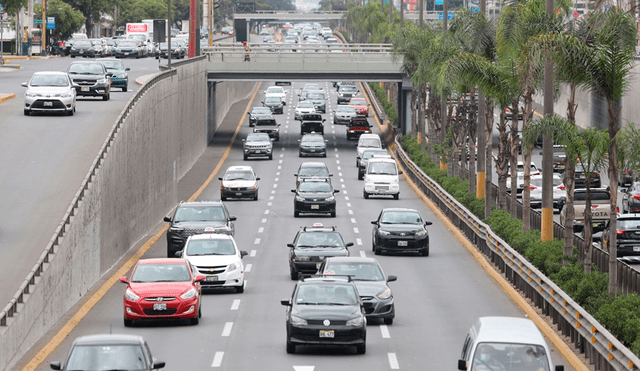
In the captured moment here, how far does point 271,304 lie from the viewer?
28219 millimetres

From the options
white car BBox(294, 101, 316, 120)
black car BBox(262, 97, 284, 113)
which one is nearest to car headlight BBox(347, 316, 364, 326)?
white car BBox(294, 101, 316, 120)

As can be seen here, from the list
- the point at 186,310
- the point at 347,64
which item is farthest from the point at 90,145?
the point at 347,64

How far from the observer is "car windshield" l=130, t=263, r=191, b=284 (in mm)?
25000

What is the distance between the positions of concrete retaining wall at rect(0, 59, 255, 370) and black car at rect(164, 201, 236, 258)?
1723 mm

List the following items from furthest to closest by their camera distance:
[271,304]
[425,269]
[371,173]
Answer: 1. [371,173]
2. [425,269]
3. [271,304]

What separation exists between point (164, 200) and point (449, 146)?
1517 cm

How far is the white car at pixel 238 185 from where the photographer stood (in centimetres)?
5312

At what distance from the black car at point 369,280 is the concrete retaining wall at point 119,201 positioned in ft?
19.9

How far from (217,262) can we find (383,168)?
26.8 meters

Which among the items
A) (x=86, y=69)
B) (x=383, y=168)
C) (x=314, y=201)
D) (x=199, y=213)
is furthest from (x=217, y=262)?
(x=86, y=69)

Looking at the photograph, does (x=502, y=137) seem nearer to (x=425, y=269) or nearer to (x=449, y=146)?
(x=425, y=269)

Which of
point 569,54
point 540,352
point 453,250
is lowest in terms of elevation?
point 453,250

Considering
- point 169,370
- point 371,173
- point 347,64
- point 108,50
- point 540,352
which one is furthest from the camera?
point 108,50

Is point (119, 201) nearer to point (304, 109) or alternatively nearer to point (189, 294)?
point (189, 294)
